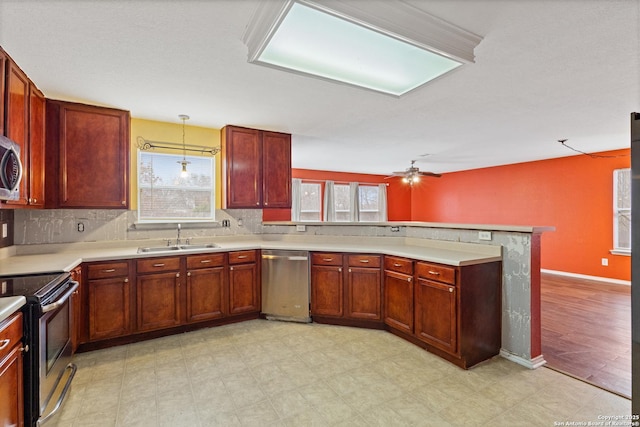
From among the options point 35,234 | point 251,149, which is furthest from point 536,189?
point 35,234

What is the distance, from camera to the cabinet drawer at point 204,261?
3.30 metres

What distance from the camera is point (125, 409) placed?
80.3 inches

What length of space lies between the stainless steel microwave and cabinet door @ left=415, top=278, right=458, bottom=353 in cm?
316

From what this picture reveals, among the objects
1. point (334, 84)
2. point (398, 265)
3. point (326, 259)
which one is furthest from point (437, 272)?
point (334, 84)

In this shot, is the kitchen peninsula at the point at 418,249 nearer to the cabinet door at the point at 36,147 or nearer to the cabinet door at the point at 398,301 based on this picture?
the cabinet door at the point at 398,301

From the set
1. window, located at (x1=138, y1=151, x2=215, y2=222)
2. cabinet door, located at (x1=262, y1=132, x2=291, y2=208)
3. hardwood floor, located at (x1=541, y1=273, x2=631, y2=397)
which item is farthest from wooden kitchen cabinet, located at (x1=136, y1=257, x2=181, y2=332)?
hardwood floor, located at (x1=541, y1=273, x2=631, y2=397)

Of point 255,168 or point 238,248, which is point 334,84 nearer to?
point 255,168

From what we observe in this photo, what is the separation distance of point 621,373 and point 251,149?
4247 millimetres

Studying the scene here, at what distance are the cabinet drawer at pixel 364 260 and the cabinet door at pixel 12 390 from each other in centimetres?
267

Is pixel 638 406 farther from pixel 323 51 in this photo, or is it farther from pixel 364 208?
pixel 364 208

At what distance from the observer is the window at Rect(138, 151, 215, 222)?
3.72 metres

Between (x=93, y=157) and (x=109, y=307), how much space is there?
1.53m

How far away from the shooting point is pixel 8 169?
76.4 inches

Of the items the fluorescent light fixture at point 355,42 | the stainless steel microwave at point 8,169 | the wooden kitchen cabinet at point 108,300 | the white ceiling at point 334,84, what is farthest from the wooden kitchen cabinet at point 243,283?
the fluorescent light fixture at point 355,42
